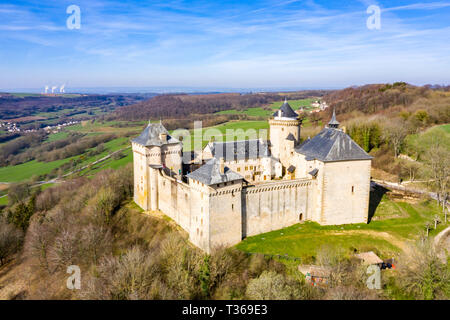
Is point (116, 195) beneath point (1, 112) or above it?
beneath

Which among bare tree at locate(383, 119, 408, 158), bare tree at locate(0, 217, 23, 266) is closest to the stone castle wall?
bare tree at locate(383, 119, 408, 158)

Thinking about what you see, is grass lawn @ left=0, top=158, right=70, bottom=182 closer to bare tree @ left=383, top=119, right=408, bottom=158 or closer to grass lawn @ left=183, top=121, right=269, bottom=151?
grass lawn @ left=183, top=121, right=269, bottom=151

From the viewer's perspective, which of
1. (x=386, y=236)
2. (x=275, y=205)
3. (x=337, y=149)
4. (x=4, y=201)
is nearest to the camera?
(x=386, y=236)

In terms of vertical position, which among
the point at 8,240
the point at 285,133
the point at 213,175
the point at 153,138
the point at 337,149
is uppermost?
the point at 285,133

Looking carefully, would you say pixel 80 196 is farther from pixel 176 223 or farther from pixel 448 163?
pixel 448 163

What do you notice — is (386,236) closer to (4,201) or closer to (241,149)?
(241,149)

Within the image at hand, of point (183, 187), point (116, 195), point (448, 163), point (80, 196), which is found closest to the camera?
point (183, 187)

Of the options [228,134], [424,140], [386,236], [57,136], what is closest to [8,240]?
[228,134]

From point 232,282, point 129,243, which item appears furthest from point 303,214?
point 129,243
